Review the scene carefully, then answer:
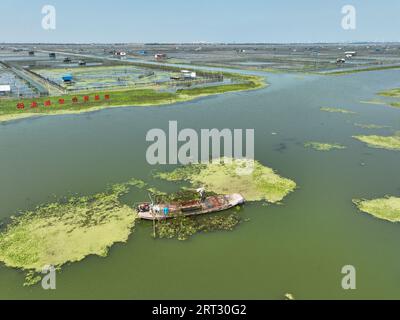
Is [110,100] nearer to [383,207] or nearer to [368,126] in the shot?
[368,126]

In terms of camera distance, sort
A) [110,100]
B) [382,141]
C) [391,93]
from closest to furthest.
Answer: [382,141] < [110,100] < [391,93]

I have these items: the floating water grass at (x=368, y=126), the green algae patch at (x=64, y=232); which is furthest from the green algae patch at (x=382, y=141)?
the green algae patch at (x=64, y=232)

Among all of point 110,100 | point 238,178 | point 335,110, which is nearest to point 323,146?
point 238,178

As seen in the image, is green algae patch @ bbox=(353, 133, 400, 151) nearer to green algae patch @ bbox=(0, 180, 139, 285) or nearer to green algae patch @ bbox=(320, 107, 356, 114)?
green algae patch @ bbox=(320, 107, 356, 114)

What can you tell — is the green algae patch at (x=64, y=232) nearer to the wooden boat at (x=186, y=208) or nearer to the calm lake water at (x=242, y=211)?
the calm lake water at (x=242, y=211)

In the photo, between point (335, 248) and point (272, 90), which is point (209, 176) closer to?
point (335, 248)

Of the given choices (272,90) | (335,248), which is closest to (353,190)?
(335,248)

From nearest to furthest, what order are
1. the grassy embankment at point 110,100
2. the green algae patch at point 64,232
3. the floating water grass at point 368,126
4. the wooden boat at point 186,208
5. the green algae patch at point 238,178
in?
the green algae patch at point 64,232, the wooden boat at point 186,208, the green algae patch at point 238,178, the floating water grass at point 368,126, the grassy embankment at point 110,100
